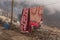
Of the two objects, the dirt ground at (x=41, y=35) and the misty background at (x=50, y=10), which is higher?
the misty background at (x=50, y=10)

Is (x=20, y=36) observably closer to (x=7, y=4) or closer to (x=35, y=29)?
Answer: (x=35, y=29)

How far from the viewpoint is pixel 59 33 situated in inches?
326

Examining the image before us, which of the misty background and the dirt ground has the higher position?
the misty background

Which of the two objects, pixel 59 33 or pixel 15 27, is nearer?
pixel 59 33

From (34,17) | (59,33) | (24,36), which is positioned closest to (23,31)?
(24,36)

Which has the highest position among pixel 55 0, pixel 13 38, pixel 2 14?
pixel 55 0

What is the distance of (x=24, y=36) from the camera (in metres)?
8.66

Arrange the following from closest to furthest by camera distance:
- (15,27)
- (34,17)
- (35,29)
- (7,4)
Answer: (34,17)
(35,29)
(15,27)
(7,4)

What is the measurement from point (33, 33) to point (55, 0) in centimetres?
182

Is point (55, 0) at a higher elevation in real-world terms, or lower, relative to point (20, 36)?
higher

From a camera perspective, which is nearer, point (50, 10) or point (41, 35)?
point (41, 35)

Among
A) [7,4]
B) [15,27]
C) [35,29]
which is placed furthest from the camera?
[7,4]

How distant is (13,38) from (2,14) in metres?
4.25

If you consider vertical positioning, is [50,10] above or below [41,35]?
above
